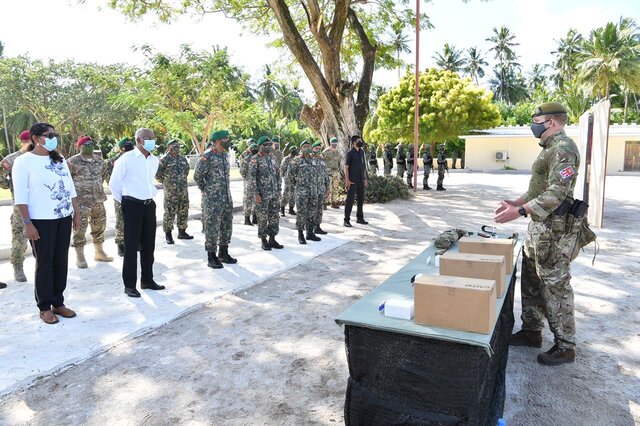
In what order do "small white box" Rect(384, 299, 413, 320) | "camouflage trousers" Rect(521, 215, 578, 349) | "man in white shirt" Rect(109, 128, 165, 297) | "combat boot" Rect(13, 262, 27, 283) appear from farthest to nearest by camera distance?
"combat boot" Rect(13, 262, 27, 283), "man in white shirt" Rect(109, 128, 165, 297), "camouflage trousers" Rect(521, 215, 578, 349), "small white box" Rect(384, 299, 413, 320)

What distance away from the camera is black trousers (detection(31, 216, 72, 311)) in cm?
400

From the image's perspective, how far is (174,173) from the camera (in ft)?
25.7

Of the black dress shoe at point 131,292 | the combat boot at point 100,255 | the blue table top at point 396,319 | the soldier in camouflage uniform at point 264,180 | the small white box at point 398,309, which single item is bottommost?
the black dress shoe at point 131,292

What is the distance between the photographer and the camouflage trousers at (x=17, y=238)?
5.26 meters

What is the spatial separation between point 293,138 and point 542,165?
39.2m

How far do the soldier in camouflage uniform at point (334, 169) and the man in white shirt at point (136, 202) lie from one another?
278 inches

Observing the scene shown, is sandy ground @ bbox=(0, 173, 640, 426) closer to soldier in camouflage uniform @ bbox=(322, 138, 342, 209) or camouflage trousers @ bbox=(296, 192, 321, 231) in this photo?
camouflage trousers @ bbox=(296, 192, 321, 231)

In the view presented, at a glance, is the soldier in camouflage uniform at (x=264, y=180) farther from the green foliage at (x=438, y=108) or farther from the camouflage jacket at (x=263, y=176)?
the green foliage at (x=438, y=108)

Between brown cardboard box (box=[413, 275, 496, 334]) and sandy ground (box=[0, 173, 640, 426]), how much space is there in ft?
3.30

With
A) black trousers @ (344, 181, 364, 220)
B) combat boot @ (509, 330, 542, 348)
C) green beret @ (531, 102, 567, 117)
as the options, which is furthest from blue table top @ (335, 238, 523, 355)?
black trousers @ (344, 181, 364, 220)

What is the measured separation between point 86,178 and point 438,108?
20376 mm

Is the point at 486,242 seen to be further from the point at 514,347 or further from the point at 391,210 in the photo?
the point at 391,210

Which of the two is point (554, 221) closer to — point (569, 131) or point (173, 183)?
point (173, 183)

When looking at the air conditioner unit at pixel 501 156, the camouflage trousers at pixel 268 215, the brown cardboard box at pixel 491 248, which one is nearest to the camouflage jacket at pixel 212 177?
the camouflage trousers at pixel 268 215
